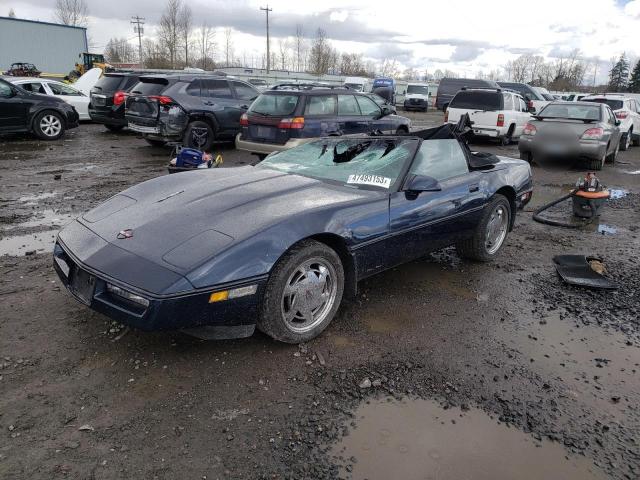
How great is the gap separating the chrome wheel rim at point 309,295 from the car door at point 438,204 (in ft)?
2.28

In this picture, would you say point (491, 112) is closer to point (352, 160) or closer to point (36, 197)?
point (352, 160)

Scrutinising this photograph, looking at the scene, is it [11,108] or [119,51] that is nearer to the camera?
[11,108]

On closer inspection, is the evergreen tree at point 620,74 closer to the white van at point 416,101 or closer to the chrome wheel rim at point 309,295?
the white van at point 416,101

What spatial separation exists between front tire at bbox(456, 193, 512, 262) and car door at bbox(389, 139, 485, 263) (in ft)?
0.51

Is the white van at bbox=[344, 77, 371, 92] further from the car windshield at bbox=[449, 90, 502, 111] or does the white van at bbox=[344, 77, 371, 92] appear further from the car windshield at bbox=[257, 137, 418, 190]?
the car windshield at bbox=[257, 137, 418, 190]

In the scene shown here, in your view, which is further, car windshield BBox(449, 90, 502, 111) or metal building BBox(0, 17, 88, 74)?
metal building BBox(0, 17, 88, 74)

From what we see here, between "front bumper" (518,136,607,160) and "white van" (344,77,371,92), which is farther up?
"white van" (344,77,371,92)

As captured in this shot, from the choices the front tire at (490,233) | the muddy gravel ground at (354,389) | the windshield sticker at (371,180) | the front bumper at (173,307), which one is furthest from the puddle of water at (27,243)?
the front tire at (490,233)

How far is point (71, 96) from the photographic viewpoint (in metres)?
15.2

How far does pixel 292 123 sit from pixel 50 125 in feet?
24.8

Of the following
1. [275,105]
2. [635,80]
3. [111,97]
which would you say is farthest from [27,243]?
[635,80]

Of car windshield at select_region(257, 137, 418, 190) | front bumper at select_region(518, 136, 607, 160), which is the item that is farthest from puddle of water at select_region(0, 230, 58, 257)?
front bumper at select_region(518, 136, 607, 160)

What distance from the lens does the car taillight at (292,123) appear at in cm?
886

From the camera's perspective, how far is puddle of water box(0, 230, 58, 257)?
4.88 m
